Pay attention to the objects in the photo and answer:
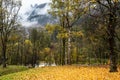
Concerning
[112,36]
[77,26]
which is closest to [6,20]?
[77,26]

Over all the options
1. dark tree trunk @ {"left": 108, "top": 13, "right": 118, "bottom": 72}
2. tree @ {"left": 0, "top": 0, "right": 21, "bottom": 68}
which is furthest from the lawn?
tree @ {"left": 0, "top": 0, "right": 21, "bottom": 68}

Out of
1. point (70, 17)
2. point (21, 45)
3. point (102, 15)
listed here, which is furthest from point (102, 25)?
point (21, 45)

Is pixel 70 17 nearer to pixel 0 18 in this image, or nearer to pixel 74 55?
pixel 0 18

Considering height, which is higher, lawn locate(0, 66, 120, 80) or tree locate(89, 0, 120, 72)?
tree locate(89, 0, 120, 72)

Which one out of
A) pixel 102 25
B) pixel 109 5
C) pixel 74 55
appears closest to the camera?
pixel 109 5

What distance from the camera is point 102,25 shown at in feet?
97.4

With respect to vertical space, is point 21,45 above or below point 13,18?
below

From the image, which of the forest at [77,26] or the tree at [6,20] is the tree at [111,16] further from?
the tree at [6,20]

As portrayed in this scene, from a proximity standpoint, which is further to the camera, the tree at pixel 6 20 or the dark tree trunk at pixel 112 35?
the tree at pixel 6 20

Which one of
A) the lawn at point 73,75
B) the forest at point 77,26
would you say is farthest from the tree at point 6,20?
the lawn at point 73,75

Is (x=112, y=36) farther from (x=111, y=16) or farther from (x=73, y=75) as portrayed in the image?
(x=73, y=75)

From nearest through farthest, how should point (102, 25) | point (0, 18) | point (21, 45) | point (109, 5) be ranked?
point (109, 5)
point (102, 25)
point (0, 18)
point (21, 45)

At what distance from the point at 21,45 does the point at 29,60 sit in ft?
29.0

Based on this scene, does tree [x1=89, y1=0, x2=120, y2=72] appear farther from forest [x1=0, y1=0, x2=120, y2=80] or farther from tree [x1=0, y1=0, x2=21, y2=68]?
tree [x1=0, y1=0, x2=21, y2=68]
